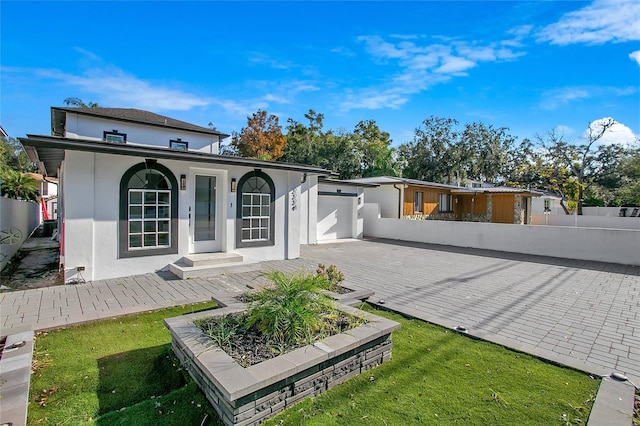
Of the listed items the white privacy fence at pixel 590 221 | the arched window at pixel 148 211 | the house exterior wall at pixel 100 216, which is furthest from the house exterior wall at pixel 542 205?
the arched window at pixel 148 211

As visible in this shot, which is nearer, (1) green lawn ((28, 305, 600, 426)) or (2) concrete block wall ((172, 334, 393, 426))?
(2) concrete block wall ((172, 334, 393, 426))

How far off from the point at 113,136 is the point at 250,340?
1381 centimetres

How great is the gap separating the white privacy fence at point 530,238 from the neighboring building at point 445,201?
7.71 feet

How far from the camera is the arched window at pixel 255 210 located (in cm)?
880

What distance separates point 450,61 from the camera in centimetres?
1149

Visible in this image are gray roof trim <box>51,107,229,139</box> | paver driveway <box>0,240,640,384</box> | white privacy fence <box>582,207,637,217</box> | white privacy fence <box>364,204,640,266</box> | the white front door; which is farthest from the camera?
white privacy fence <box>582,207,637,217</box>

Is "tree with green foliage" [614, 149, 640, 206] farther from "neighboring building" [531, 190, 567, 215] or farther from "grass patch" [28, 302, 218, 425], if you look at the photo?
"grass patch" [28, 302, 218, 425]

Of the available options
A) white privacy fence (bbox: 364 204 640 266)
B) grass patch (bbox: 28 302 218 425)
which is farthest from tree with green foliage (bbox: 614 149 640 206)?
grass patch (bbox: 28 302 218 425)

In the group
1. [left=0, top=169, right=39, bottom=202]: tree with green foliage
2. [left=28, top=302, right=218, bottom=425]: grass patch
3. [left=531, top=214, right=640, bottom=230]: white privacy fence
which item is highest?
[left=0, top=169, right=39, bottom=202]: tree with green foliage

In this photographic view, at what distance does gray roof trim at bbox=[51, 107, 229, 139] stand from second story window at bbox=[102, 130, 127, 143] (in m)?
0.58

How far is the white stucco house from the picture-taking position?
257 inches

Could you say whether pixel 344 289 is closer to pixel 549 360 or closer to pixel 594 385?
pixel 549 360

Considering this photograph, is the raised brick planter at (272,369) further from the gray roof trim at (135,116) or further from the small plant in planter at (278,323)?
the gray roof trim at (135,116)

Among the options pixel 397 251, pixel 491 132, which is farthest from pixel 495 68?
pixel 491 132
